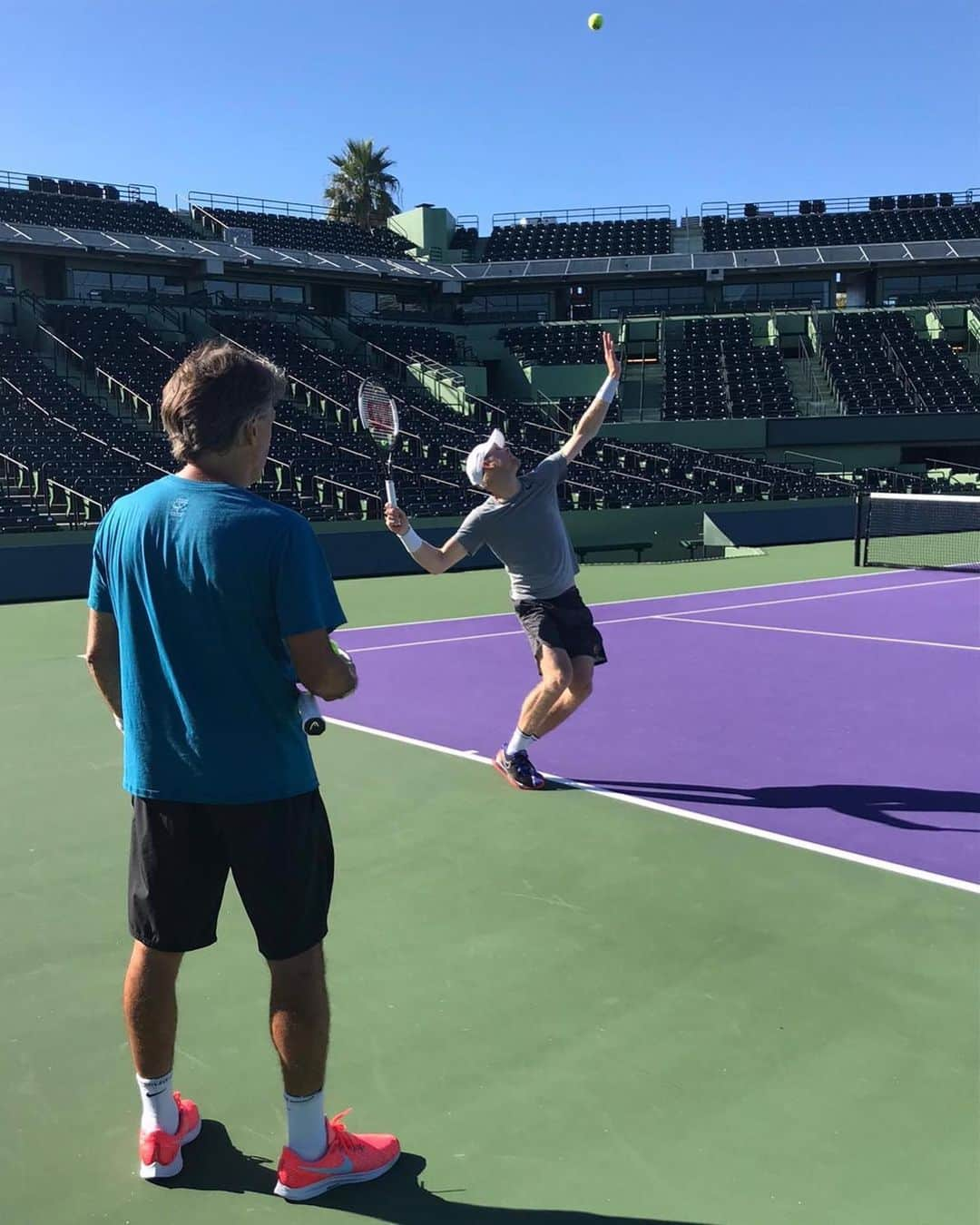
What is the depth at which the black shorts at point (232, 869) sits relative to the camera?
2576 mm

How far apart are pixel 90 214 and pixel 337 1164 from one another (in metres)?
39.6

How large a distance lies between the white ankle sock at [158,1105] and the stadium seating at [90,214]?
120 feet

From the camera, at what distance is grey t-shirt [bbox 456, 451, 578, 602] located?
5.99 metres

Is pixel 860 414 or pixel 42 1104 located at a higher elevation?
pixel 860 414

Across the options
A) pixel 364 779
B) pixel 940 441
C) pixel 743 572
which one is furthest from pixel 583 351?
pixel 364 779

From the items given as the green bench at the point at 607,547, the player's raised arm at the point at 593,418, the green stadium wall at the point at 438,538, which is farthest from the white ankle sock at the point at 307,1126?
→ the green bench at the point at 607,547

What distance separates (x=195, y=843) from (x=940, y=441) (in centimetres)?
3749

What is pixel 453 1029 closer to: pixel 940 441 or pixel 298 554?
pixel 298 554

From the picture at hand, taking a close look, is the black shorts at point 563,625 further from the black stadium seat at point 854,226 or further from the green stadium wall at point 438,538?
the black stadium seat at point 854,226

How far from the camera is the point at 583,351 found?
3994 centimetres

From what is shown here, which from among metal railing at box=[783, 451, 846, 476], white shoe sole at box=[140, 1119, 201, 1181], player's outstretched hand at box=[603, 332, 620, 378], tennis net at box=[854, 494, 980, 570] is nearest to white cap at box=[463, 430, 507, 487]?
player's outstretched hand at box=[603, 332, 620, 378]

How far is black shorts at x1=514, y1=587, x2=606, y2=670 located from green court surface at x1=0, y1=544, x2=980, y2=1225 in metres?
0.88

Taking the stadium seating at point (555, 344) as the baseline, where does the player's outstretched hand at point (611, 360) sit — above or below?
below

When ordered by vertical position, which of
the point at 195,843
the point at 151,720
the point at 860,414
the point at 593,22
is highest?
the point at 593,22
